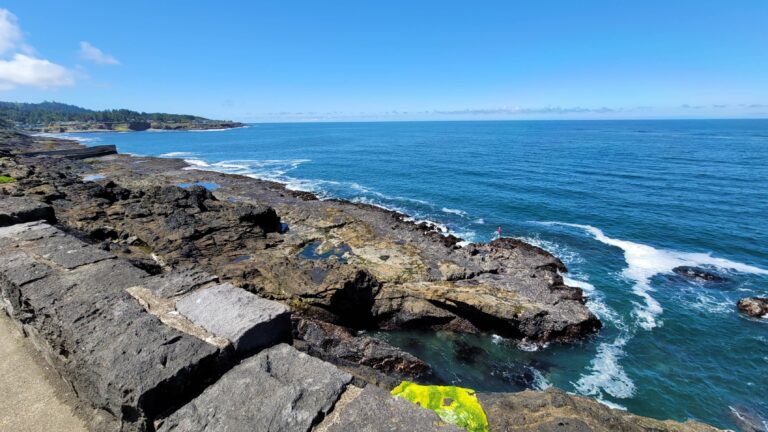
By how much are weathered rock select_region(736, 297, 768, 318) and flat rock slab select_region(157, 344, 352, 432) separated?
2644cm

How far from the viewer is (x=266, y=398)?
15.1 feet

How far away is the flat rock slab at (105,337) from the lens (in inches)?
181

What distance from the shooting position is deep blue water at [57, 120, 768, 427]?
16.0 meters

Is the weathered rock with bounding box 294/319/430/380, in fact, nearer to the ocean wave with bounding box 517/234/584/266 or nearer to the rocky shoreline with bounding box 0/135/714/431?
the rocky shoreline with bounding box 0/135/714/431

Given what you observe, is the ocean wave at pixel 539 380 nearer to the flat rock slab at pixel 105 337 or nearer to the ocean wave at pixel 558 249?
the ocean wave at pixel 558 249

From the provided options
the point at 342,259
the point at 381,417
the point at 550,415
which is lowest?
the point at 342,259

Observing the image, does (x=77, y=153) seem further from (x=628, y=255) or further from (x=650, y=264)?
(x=650, y=264)

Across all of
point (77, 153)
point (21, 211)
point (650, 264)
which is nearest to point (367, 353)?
point (21, 211)

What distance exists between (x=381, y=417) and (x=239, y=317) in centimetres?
270

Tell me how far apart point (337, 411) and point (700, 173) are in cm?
7183

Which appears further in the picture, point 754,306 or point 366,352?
point 754,306

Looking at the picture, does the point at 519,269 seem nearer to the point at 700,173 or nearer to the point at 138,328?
the point at 138,328

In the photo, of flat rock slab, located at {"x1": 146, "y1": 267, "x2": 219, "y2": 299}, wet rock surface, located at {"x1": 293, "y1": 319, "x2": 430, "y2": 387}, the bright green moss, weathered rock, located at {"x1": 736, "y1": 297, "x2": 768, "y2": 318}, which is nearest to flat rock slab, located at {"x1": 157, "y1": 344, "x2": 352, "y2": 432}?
the bright green moss

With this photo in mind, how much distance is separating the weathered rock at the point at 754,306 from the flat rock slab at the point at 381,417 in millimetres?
25672
